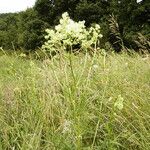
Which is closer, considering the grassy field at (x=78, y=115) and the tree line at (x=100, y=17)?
the grassy field at (x=78, y=115)

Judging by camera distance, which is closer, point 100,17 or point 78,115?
point 78,115

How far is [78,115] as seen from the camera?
7.97 feet

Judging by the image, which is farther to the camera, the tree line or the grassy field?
the tree line

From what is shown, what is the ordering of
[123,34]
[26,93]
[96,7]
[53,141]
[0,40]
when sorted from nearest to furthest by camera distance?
[53,141] < [26,93] < [123,34] < [96,7] < [0,40]

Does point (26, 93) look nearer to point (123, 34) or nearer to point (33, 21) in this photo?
point (123, 34)

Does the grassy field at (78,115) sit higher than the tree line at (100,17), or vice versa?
the grassy field at (78,115)

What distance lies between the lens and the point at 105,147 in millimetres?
2717

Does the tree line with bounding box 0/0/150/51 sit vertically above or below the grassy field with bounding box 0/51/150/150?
below

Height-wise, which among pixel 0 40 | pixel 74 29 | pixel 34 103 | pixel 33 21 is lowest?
pixel 0 40

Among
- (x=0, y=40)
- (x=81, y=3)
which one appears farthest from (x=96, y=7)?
(x=0, y=40)

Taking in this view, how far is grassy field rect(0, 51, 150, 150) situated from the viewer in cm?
260

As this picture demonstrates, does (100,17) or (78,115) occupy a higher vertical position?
(78,115)

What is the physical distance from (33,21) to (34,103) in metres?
27.1

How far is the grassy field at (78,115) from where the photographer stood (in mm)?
2598
